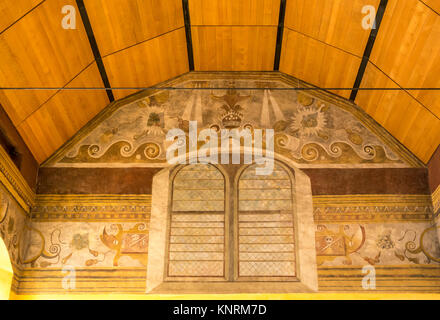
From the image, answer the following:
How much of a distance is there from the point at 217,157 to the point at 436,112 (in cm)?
293

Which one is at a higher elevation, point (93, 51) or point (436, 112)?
point (93, 51)

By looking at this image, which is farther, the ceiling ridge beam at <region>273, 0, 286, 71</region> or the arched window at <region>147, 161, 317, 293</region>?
the ceiling ridge beam at <region>273, 0, 286, 71</region>

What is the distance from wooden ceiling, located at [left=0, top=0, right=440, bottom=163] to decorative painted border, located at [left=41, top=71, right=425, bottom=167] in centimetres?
9

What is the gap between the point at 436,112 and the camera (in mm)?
7383

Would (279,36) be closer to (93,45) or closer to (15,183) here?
(93,45)

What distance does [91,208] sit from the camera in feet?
26.6

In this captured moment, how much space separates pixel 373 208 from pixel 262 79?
256cm

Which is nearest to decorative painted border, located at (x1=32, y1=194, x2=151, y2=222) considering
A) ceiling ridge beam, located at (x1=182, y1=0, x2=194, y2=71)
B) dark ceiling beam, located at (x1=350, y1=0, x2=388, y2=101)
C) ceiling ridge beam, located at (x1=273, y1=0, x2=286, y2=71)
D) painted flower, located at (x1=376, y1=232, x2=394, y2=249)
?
ceiling ridge beam, located at (x1=182, y1=0, x2=194, y2=71)

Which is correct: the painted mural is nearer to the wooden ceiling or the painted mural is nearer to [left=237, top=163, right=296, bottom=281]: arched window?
[left=237, top=163, right=296, bottom=281]: arched window

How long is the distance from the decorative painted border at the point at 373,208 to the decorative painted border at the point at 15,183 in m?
3.75

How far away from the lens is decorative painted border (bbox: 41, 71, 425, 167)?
8417 mm

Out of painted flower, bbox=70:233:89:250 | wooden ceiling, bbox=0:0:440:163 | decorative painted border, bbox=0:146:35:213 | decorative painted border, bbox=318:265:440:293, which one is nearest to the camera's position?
wooden ceiling, bbox=0:0:440:163

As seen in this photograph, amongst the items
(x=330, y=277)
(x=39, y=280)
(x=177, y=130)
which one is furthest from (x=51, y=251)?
(x=330, y=277)

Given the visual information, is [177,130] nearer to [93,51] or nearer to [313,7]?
[93,51]
